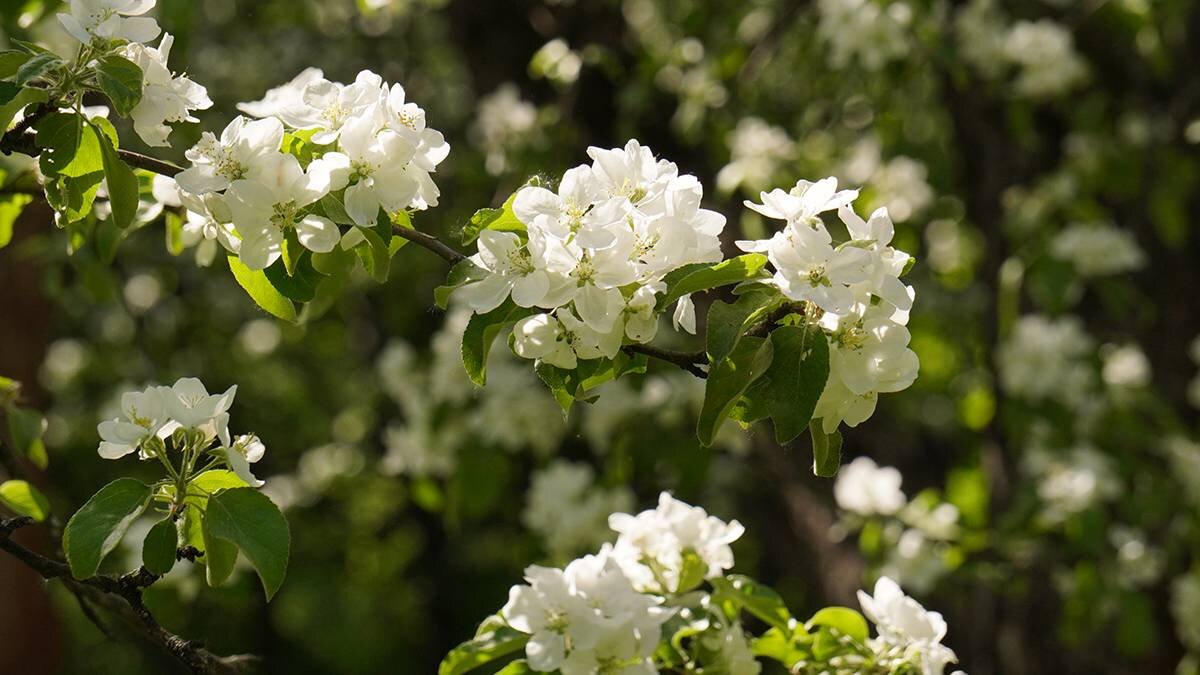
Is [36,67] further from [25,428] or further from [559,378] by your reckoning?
[25,428]

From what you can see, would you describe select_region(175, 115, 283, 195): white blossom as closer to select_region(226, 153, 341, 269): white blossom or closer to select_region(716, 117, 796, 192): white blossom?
select_region(226, 153, 341, 269): white blossom

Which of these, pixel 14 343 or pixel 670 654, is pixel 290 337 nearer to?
pixel 14 343

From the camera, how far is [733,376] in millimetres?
1010

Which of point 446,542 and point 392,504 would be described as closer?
point 392,504

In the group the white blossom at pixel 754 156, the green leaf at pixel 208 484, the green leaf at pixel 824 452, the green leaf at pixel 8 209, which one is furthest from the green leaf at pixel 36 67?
the white blossom at pixel 754 156

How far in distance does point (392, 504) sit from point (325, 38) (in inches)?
72.8

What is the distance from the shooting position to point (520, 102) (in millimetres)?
3551

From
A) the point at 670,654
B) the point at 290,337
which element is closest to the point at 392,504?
the point at 290,337

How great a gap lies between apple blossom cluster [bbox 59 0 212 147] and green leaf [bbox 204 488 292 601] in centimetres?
33

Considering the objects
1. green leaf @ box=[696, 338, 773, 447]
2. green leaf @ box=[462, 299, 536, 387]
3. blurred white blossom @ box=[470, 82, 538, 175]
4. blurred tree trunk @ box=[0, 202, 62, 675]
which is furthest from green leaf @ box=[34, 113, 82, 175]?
blurred tree trunk @ box=[0, 202, 62, 675]

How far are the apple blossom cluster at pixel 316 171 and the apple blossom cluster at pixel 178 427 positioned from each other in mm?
133

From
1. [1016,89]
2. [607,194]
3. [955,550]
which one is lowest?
[607,194]

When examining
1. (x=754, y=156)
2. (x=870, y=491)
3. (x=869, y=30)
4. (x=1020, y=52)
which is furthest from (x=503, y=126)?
(x=1020, y=52)

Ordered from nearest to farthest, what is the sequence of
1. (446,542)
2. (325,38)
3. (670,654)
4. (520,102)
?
(670,654) < (520,102) < (325,38) < (446,542)
